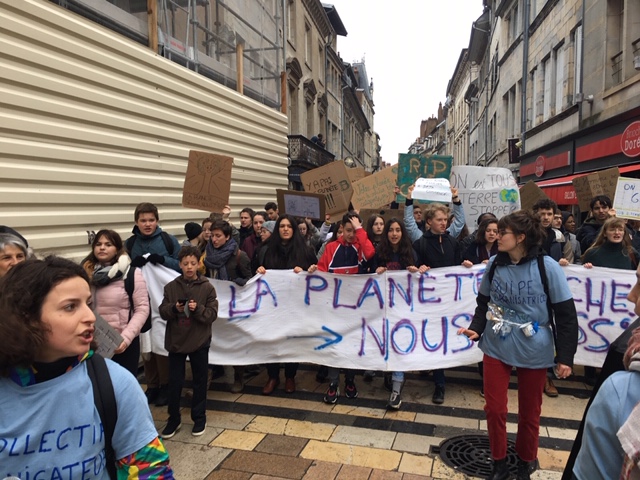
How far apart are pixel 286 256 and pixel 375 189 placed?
3.32m

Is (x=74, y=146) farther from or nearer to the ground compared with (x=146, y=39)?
nearer to the ground

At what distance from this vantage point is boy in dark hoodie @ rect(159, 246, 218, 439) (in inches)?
162

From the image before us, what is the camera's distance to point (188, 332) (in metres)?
4.15

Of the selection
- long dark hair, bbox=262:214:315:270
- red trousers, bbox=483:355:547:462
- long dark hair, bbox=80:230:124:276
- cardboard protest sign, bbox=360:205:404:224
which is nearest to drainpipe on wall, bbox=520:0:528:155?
cardboard protest sign, bbox=360:205:404:224

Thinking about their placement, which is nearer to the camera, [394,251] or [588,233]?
[394,251]

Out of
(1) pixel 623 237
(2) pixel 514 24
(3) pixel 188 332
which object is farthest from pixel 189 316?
(2) pixel 514 24

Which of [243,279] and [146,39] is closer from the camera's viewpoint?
[243,279]

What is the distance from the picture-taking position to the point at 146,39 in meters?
6.70

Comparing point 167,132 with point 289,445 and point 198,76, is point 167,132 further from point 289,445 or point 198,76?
point 289,445

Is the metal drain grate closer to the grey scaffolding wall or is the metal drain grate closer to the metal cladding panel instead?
the metal cladding panel

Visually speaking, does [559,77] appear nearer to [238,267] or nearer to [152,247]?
[238,267]

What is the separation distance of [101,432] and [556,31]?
19.3 meters

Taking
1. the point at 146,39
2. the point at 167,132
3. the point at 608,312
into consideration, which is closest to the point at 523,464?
the point at 608,312

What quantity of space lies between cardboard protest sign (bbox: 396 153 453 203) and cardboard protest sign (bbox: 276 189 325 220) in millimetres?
1303
